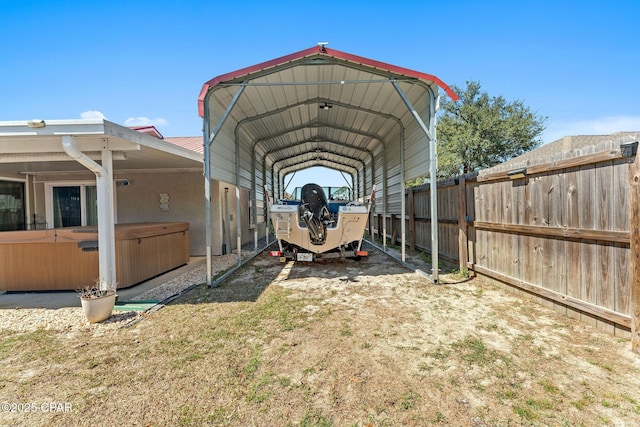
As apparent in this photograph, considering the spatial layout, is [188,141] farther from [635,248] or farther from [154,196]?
[635,248]

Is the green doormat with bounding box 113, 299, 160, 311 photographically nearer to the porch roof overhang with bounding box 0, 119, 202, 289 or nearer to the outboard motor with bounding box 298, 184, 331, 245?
the porch roof overhang with bounding box 0, 119, 202, 289


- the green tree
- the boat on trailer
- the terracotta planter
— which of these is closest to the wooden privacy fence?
the boat on trailer

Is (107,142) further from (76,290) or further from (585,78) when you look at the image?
(585,78)

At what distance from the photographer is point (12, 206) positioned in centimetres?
833

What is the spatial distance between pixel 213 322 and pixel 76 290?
10.3 ft

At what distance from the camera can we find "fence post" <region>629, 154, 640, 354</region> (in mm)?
2832

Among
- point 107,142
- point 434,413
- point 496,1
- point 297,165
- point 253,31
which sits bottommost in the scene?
point 434,413

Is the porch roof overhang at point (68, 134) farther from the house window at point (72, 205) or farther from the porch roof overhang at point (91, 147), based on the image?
the house window at point (72, 205)

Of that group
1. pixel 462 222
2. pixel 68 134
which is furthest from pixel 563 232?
pixel 68 134

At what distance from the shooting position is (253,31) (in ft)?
24.3

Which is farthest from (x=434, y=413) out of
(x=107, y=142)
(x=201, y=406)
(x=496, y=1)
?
(x=496, y=1)

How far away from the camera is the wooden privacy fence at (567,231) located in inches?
118

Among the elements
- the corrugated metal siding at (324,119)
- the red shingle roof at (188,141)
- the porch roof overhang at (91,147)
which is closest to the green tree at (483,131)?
the corrugated metal siding at (324,119)

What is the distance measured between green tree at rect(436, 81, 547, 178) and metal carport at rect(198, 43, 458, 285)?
15.6m
